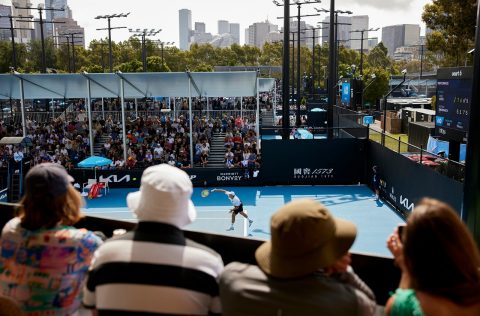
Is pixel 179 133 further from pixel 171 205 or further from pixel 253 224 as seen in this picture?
pixel 171 205

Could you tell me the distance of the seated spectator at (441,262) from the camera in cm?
193

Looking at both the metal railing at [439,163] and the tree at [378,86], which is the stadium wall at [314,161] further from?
the tree at [378,86]

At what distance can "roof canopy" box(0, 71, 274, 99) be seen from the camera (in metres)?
26.3

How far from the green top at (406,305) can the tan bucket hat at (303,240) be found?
0.27 m

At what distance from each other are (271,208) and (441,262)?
1853 cm

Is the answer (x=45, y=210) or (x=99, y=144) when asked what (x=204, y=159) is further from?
(x=45, y=210)

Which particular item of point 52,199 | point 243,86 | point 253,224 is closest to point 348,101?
point 243,86

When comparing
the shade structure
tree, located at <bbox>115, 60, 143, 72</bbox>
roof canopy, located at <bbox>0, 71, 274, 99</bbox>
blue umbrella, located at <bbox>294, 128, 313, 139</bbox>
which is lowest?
the shade structure

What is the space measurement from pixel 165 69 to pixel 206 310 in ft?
208

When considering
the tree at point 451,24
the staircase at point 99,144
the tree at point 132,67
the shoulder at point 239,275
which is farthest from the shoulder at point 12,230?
the tree at point 132,67

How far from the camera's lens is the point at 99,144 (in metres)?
32.1

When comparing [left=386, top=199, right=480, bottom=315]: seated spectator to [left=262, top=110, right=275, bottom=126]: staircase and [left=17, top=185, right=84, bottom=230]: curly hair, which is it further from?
[left=262, top=110, right=275, bottom=126]: staircase

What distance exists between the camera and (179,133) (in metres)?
30.5

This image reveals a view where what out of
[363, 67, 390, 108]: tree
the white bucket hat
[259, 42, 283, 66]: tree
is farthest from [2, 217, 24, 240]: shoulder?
[259, 42, 283, 66]: tree
